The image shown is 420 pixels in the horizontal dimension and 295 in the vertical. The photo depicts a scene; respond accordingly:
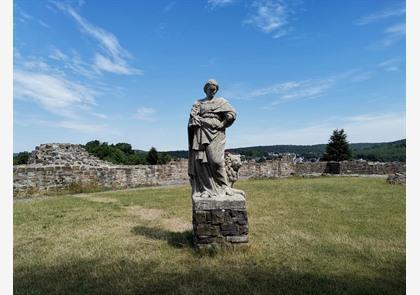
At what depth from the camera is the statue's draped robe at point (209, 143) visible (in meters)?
5.39

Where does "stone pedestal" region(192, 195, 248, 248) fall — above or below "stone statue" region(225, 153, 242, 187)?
below

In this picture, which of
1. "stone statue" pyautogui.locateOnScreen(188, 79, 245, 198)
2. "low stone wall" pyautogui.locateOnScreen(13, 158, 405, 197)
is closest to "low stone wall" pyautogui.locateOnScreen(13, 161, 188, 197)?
"low stone wall" pyautogui.locateOnScreen(13, 158, 405, 197)

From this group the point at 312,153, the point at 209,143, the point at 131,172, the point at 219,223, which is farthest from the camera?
the point at 312,153

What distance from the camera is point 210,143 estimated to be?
5383 mm

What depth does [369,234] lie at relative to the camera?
6168 millimetres

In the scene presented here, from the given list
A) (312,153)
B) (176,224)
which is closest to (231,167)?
(176,224)

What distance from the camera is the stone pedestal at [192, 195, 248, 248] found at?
502cm

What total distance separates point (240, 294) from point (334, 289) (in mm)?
1055

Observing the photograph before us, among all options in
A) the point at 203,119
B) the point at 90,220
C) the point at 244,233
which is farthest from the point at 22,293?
the point at 90,220

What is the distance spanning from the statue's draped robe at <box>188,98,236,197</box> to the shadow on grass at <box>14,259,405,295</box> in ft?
4.31

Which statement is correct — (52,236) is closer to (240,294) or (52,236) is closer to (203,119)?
(203,119)

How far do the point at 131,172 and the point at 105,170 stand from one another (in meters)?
1.40

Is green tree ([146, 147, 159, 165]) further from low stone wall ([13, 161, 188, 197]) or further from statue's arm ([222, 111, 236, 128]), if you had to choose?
statue's arm ([222, 111, 236, 128])

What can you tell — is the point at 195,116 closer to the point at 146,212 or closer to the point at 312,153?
the point at 146,212
